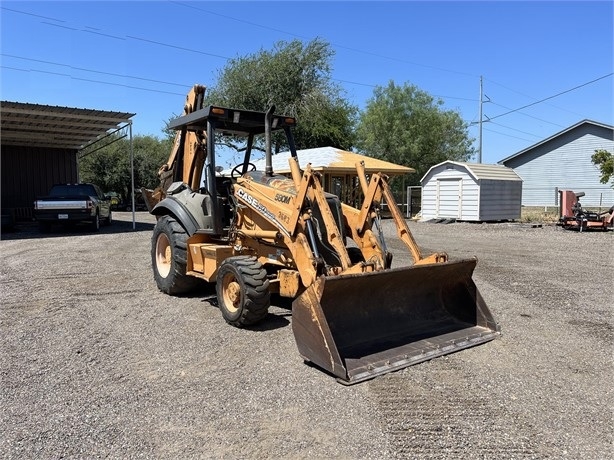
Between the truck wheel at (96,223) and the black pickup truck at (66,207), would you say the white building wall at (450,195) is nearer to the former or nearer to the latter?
the truck wheel at (96,223)

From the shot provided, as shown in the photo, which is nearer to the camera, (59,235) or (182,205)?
(182,205)

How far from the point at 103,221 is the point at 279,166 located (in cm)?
795

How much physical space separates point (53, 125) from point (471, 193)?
17.8 m

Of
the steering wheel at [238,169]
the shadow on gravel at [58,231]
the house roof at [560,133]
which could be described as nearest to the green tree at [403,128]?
the house roof at [560,133]

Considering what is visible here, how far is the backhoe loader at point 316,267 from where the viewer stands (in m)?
4.61

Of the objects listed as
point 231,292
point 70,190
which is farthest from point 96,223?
point 231,292

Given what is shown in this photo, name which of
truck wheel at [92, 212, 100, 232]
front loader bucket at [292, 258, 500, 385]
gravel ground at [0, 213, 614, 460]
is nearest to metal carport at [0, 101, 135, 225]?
truck wheel at [92, 212, 100, 232]

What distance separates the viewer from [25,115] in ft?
60.8

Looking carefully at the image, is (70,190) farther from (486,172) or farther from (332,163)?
(486,172)

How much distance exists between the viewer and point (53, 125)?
67.5 ft

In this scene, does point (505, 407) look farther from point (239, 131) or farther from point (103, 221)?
point (103, 221)

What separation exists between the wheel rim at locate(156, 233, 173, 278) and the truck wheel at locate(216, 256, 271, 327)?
2.14m

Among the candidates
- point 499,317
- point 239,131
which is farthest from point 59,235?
point 499,317

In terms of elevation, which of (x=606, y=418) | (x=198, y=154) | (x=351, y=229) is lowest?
(x=606, y=418)
